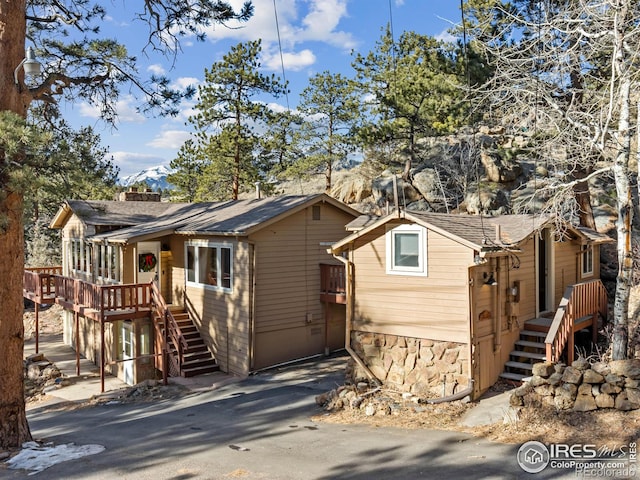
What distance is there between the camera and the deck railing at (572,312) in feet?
35.2

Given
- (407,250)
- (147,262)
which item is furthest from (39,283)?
(407,250)

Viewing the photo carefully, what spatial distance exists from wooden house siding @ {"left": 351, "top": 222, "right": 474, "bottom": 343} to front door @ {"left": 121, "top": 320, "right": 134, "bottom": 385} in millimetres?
8977

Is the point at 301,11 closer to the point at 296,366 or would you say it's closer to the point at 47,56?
the point at 47,56

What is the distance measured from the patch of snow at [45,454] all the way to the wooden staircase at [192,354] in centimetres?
545

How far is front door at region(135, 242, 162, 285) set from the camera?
16969 millimetres

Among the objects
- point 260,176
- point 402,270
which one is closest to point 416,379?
point 402,270

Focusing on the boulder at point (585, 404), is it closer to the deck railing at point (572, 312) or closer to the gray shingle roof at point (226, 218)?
the deck railing at point (572, 312)

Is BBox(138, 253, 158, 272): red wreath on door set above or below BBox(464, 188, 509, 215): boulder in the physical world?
below

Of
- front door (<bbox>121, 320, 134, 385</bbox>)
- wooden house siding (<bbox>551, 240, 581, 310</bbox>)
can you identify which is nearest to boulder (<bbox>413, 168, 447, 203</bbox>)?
wooden house siding (<bbox>551, 240, 581, 310</bbox>)

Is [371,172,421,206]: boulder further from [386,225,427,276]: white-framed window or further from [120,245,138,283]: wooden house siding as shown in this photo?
[386,225,427,276]: white-framed window

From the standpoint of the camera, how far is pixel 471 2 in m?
20.2

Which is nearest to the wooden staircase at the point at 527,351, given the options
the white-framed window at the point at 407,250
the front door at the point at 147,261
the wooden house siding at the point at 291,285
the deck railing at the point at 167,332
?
the white-framed window at the point at 407,250

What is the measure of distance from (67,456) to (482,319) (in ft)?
27.0

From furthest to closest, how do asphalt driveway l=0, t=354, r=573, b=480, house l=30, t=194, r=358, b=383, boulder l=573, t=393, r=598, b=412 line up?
house l=30, t=194, r=358, b=383
boulder l=573, t=393, r=598, b=412
asphalt driveway l=0, t=354, r=573, b=480
